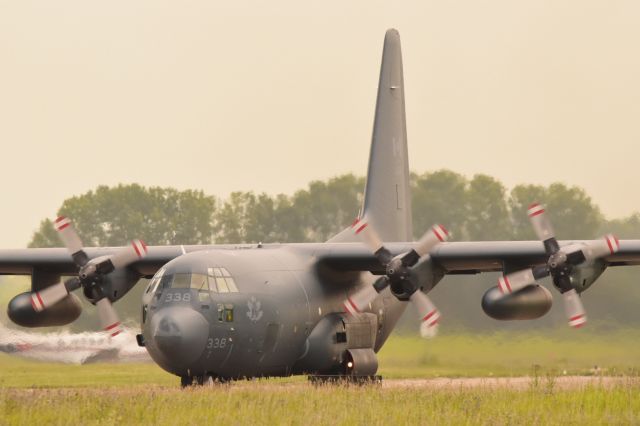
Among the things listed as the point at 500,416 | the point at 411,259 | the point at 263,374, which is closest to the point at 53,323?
the point at 263,374

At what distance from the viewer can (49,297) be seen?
28406 millimetres

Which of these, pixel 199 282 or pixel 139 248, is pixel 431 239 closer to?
pixel 199 282

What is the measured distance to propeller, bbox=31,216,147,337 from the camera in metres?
27.3

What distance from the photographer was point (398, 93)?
3416 cm

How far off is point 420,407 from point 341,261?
7770 millimetres

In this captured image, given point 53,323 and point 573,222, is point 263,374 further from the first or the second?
point 573,222

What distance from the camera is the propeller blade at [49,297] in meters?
28.4

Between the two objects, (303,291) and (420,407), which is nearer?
(420,407)

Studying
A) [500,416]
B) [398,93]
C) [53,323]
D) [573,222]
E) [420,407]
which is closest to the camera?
[500,416]

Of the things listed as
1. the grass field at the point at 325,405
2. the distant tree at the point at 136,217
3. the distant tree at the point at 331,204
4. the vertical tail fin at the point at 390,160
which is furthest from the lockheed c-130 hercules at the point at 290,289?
the distant tree at the point at 136,217

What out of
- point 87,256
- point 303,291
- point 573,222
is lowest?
point 573,222

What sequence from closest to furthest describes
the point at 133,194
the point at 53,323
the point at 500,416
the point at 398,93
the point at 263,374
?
the point at 500,416
the point at 263,374
the point at 53,323
the point at 398,93
the point at 133,194

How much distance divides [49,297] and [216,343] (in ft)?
22.2

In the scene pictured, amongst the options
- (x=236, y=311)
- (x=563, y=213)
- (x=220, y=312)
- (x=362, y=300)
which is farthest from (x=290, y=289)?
(x=563, y=213)
